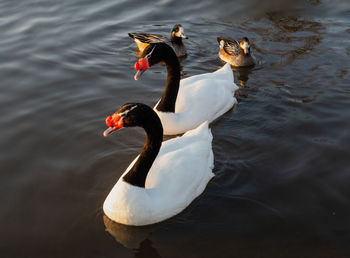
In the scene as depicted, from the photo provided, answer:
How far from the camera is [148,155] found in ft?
22.3

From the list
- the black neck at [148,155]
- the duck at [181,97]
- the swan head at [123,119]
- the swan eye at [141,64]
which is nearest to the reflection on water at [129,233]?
the black neck at [148,155]

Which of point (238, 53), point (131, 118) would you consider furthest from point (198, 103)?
point (238, 53)

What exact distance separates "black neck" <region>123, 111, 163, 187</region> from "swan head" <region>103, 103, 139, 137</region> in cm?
22

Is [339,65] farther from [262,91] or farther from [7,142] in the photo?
[7,142]

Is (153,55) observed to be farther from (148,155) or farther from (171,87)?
(148,155)

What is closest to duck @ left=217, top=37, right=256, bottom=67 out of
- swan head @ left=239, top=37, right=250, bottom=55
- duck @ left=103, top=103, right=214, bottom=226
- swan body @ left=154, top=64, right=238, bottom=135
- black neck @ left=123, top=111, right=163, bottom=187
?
swan head @ left=239, top=37, right=250, bottom=55

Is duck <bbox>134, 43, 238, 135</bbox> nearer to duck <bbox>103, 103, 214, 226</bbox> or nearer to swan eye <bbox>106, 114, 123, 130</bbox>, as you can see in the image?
duck <bbox>103, 103, 214, 226</bbox>

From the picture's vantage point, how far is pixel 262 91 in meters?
10.7

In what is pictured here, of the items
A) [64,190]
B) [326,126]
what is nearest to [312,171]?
[326,126]

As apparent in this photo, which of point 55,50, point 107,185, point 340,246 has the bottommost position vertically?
point 340,246

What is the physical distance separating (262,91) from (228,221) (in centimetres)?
460

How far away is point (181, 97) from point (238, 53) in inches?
127

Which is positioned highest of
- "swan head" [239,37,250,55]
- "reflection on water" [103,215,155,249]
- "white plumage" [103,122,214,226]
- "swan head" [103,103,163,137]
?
"swan head" [103,103,163,137]

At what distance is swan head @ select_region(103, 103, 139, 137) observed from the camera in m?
6.38
